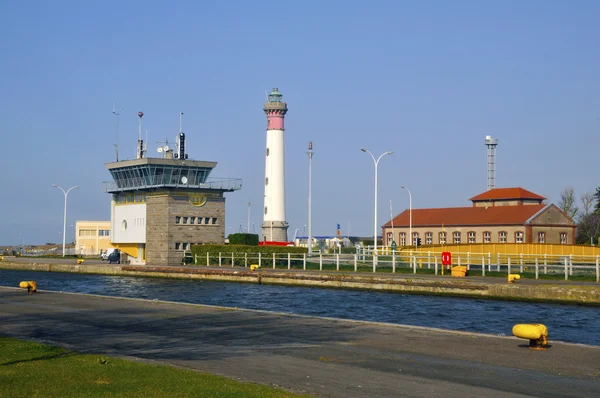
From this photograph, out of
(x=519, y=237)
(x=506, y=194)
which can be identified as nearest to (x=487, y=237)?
(x=519, y=237)

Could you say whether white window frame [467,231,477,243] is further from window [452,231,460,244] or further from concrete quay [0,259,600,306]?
concrete quay [0,259,600,306]

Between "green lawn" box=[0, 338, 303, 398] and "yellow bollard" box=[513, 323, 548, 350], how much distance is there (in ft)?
24.8

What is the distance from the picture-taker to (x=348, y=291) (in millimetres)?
45219

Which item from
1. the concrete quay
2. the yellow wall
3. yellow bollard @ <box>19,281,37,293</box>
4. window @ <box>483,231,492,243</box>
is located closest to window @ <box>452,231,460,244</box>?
window @ <box>483,231,492,243</box>

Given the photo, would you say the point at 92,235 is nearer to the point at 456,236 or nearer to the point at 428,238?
the point at 428,238

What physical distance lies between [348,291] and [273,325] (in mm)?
22742

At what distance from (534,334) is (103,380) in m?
9.80

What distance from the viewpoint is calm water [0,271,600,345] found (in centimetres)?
2834

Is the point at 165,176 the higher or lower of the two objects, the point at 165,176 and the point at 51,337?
the higher

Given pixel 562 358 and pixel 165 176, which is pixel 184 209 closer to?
pixel 165 176

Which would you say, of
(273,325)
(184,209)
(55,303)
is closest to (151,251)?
(184,209)

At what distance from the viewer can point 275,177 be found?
9644 cm

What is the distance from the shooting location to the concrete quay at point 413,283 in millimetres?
35562

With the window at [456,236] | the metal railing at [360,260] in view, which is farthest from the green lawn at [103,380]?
the window at [456,236]
